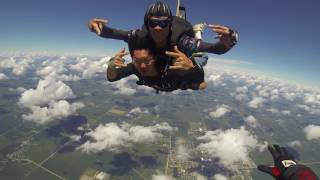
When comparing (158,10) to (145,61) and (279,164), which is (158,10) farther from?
(279,164)

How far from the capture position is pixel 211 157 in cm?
10838

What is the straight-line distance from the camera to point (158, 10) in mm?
3793

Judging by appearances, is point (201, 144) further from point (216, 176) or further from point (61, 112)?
point (61, 112)

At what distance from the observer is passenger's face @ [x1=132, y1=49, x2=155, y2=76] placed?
4004mm

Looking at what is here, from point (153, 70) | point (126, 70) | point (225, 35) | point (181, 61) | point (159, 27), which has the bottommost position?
point (126, 70)

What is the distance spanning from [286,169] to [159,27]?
8.22 feet

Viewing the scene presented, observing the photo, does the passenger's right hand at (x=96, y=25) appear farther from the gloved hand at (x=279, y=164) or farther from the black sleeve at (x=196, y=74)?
the gloved hand at (x=279, y=164)

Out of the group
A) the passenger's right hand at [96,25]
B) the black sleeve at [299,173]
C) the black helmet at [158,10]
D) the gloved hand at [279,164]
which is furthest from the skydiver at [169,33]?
the black sleeve at [299,173]

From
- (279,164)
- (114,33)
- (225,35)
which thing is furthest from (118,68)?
(279,164)

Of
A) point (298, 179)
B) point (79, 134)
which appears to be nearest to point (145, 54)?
point (298, 179)

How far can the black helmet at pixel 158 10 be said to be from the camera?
12.4 feet

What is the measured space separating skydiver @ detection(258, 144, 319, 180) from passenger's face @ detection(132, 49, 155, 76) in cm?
210

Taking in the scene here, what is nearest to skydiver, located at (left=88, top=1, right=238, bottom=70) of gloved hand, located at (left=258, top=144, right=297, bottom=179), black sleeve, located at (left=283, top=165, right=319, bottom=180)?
gloved hand, located at (left=258, top=144, right=297, bottom=179)

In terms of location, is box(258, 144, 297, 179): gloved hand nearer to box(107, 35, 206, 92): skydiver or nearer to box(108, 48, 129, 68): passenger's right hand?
box(107, 35, 206, 92): skydiver
